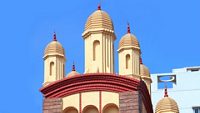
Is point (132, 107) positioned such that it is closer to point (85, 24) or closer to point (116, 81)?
point (116, 81)

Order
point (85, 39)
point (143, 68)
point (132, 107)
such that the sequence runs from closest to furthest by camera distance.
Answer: point (132, 107)
point (85, 39)
point (143, 68)

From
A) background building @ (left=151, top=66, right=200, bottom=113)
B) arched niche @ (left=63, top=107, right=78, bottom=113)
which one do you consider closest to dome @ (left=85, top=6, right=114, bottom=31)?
arched niche @ (left=63, top=107, right=78, bottom=113)

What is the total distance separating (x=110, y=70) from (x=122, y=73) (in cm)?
52

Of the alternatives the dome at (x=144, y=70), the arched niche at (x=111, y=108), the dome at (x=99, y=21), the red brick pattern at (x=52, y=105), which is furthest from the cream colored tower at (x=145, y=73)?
the red brick pattern at (x=52, y=105)

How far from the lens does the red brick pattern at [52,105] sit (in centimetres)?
3316

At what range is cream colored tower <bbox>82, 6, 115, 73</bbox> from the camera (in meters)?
33.9

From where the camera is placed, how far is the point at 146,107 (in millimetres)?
34469

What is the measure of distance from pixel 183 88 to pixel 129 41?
1173 inches

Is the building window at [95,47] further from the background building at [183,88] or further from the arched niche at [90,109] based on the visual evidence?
the background building at [183,88]

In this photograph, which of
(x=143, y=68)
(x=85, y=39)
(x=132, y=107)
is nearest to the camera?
(x=132, y=107)

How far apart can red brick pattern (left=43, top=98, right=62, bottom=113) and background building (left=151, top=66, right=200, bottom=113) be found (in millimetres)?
30496

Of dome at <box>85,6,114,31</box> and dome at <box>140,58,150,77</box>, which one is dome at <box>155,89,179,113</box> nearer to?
dome at <box>85,6,114,31</box>

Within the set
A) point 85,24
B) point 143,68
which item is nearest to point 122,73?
point 85,24

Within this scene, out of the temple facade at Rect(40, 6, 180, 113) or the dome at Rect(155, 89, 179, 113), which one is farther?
the dome at Rect(155, 89, 179, 113)
